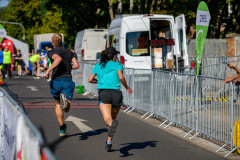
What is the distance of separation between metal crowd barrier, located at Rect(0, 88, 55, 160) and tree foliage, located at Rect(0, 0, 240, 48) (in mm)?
22170

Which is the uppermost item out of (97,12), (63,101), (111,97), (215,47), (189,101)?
(97,12)

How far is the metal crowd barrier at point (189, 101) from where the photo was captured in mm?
8453

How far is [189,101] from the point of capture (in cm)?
1028

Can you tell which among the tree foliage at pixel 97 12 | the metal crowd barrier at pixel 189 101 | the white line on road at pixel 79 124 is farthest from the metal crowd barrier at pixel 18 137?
the tree foliage at pixel 97 12

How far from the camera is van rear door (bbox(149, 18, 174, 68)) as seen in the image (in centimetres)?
1816

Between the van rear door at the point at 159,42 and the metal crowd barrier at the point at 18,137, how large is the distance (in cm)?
1209

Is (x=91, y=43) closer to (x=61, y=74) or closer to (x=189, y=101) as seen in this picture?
(x=189, y=101)

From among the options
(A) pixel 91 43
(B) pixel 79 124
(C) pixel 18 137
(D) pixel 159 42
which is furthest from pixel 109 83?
(A) pixel 91 43

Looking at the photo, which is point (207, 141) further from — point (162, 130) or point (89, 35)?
point (89, 35)

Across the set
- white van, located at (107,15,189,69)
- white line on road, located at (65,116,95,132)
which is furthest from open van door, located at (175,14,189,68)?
white line on road, located at (65,116,95,132)

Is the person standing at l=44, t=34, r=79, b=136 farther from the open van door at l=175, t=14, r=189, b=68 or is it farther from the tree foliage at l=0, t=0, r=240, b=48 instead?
the tree foliage at l=0, t=0, r=240, b=48

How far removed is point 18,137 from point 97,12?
42319 millimetres

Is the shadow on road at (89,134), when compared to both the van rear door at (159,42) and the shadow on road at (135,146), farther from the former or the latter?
the van rear door at (159,42)

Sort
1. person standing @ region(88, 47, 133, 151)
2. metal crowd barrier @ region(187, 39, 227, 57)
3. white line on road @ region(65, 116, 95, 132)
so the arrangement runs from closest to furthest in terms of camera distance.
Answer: person standing @ region(88, 47, 133, 151)
white line on road @ region(65, 116, 95, 132)
metal crowd barrier @ region(187, 39, 227, 57)
